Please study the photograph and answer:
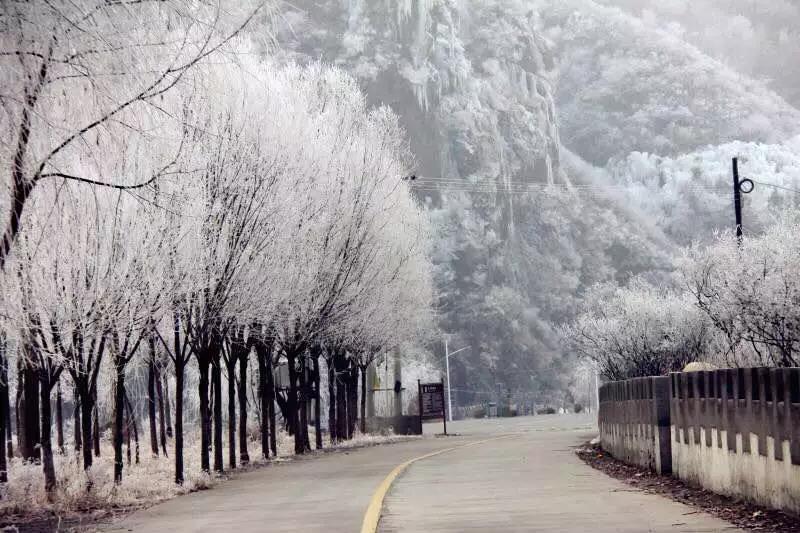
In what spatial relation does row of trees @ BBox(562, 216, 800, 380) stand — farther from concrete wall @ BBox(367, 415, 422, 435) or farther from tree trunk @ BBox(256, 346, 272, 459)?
tree trunk @ BBox(256, 346, 272, 459)

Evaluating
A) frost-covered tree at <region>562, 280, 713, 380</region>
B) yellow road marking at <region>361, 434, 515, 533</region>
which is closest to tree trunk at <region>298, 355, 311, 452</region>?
yellow road marking at <region>361, 434, 515, 533</region>

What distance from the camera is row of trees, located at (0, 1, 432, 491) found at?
9.65m

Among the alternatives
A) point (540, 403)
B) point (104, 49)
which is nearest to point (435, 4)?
point (540, 403)

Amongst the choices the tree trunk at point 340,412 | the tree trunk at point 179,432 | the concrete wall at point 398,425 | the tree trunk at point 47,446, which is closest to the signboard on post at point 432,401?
the concrete wall at point 398,425

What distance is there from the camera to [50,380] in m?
21.1

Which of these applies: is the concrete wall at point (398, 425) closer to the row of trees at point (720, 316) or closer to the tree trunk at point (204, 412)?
the row of trees at point (720, 316)

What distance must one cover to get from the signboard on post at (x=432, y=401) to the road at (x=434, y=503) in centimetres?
2582

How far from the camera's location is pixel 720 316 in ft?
146

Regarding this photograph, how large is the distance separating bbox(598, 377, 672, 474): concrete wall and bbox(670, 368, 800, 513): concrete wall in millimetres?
795

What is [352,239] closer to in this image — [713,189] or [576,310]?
[576,310]

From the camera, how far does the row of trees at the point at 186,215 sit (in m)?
9.65

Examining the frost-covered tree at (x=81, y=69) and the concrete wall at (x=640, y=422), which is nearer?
the frost-covered tree at (x=81, y=69)

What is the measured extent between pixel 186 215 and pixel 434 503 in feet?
22.4

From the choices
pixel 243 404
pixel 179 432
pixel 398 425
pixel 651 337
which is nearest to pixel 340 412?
pixel 398 425
